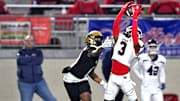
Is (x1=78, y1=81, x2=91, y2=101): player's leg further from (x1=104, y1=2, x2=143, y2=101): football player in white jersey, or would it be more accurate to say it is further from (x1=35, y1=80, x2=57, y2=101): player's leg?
(x1=35, y1=80, x2=57, y2=101): player's leg

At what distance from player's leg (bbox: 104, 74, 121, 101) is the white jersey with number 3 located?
0.35 metres

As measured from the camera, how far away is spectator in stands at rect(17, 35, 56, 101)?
32.8ft

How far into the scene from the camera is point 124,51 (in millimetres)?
8797

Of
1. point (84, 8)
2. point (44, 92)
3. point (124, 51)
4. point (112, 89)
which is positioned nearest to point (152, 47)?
point (124, 51)

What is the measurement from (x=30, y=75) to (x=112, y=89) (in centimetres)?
196

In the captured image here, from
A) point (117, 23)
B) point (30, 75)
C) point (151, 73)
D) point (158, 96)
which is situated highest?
point (117, 23)

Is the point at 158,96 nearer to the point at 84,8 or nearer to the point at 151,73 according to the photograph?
the point at 151,73

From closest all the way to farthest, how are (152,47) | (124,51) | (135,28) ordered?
(135,28) → (124,51) → (152,47)

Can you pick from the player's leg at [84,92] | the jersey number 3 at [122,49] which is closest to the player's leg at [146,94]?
the jersey number 3 at [122,49]

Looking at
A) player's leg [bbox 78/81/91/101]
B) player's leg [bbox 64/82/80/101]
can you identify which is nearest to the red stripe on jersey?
player's leg [bbox 78/81/91/101]

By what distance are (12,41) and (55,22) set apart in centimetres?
119

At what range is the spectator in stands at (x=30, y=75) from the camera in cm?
998

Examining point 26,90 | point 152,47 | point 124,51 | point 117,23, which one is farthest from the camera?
point 152,47

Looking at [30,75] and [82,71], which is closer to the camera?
[82,71]
